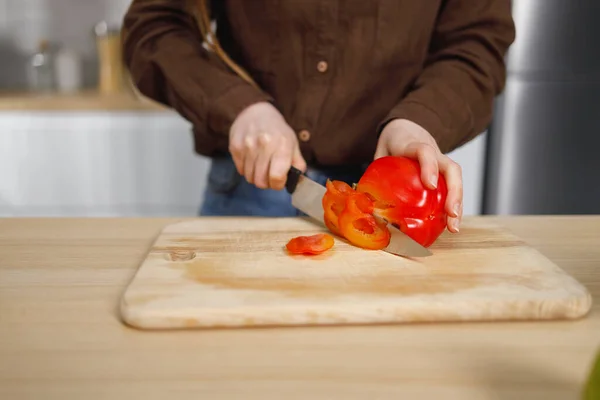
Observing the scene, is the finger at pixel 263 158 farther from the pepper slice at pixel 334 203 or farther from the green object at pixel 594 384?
the green object at pixel 594 384

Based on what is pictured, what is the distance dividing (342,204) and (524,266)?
0.23 m

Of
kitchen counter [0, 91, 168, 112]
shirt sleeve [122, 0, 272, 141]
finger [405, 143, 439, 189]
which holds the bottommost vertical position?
kitchen counter [0, 91, 168, 112]

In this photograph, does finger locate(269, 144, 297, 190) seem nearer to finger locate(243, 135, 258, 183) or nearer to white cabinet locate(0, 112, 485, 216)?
finger locate(243, 135, 258, 183)

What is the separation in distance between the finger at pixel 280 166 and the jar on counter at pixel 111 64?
5.09ft

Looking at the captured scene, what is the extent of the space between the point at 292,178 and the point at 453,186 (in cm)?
23

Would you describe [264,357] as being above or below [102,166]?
above

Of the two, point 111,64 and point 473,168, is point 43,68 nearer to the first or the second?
point 111,64

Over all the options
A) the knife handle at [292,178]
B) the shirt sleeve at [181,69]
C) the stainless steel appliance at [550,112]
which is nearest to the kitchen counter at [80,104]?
the shirt sleeve at [181,69]

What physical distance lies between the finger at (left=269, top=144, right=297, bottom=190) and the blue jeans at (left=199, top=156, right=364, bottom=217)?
0.22 m

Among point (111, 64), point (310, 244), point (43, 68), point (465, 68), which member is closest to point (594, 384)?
point (310, 244)

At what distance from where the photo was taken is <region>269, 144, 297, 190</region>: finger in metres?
0.80

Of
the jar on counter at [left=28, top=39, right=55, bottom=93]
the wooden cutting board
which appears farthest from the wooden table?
the jar on counter at [left=28, top=39, right=55, bottom=93]

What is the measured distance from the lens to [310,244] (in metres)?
0.68

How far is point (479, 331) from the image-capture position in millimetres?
523
